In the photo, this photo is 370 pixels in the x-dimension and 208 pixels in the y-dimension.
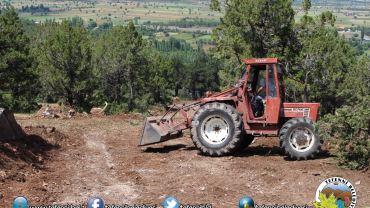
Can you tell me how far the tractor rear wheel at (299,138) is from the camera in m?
10.3

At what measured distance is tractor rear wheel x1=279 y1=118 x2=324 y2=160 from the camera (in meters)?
10.3

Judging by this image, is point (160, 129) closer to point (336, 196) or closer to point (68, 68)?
point (336, 196)

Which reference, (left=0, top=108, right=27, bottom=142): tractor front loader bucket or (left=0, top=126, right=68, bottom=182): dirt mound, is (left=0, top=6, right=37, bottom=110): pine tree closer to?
(left=0, top=126, right=68, bottom=182): dirt mound

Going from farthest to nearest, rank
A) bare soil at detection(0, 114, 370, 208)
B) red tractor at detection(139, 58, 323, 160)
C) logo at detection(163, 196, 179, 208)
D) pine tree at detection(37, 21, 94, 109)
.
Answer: pine tree at detection(37, 21, 94, 109)
red tractor at detection(139, 58, 323, 160)
bare soil at detection(0, 114, 370, 208)
logo at detection(163, 196, 179, 208)

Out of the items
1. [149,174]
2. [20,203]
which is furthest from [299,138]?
[20,203]

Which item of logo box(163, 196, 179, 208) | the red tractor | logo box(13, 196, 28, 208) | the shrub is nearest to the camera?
logo box(13, 196, 28, 208)

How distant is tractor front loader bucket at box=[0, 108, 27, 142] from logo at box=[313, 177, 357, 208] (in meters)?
7.84

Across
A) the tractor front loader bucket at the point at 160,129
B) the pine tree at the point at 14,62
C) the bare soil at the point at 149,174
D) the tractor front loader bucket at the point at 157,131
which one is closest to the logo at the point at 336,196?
the bare soil at the point at 149,174

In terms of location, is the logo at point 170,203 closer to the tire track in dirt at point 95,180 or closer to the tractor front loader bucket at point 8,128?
the tire track in dirt at point 95,180

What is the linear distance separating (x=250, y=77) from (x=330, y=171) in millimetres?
3714

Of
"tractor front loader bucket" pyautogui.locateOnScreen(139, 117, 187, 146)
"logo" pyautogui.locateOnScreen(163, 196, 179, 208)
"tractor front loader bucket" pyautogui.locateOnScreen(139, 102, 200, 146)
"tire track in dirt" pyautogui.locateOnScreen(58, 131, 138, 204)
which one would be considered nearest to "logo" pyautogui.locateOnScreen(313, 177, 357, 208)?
"logo" pyautogui.locateOnScreen(163, 196, 179, 208)

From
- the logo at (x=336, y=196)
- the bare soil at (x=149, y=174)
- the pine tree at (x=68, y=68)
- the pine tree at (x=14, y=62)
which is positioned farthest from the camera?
the pine tree at (x=14, y=62)

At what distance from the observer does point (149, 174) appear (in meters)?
9.50

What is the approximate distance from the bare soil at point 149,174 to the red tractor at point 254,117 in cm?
45
